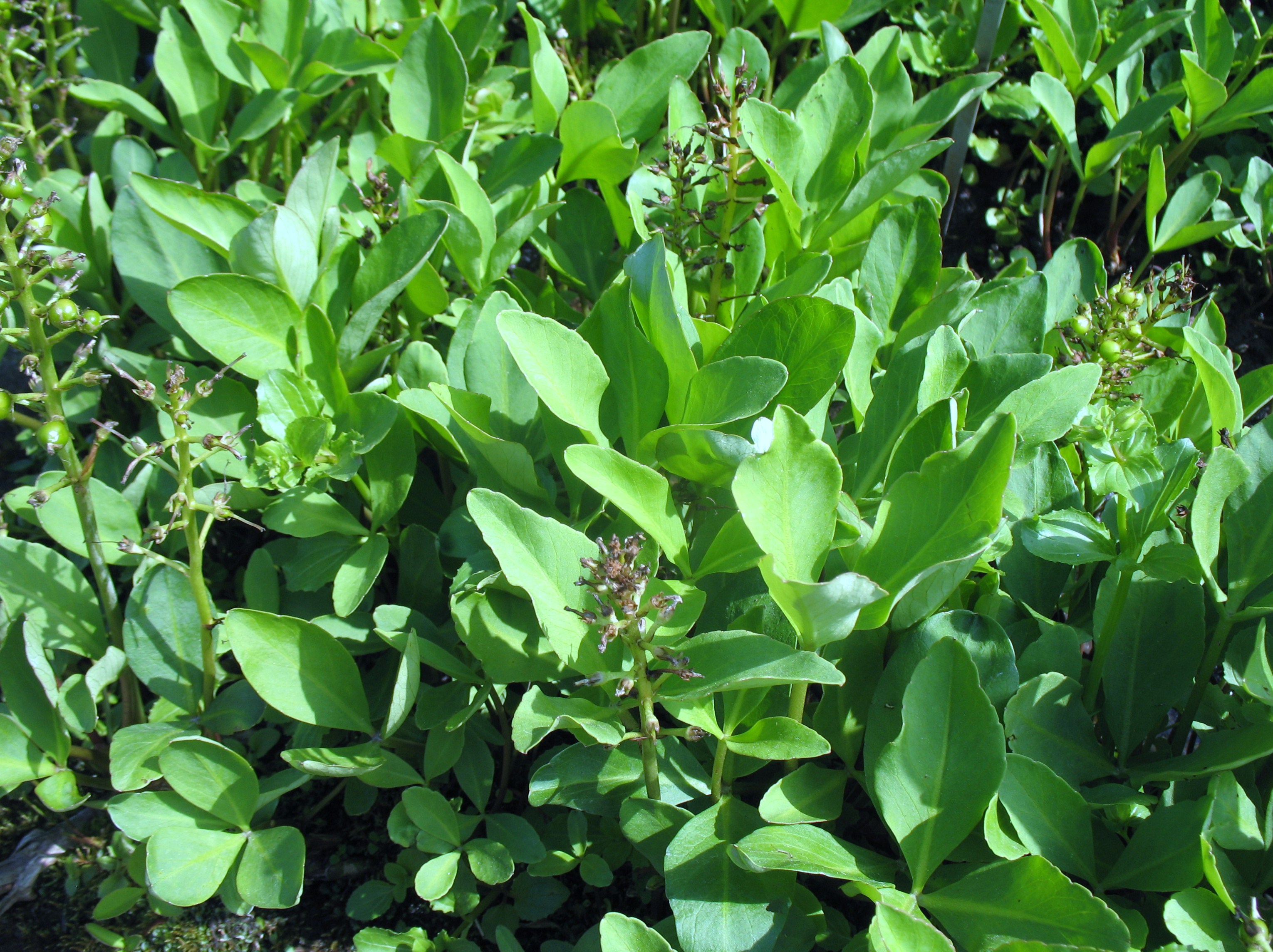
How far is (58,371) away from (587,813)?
5.17 ft

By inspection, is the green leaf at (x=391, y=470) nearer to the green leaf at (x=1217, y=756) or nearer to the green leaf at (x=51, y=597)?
the green leaf at (x=51, y=597)

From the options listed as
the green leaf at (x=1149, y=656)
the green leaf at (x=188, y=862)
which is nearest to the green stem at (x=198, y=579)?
the green leaf at (x=188, y=862)

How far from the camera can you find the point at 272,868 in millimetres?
1469

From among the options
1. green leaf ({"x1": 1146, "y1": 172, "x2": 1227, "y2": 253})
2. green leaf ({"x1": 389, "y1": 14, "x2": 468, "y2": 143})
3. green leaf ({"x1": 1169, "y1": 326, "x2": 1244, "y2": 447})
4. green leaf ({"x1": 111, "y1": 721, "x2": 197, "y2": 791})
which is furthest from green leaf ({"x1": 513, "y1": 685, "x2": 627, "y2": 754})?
green leaf ({"x1": 1146, "y1": 172, "x2": 1227, "y2": 253})

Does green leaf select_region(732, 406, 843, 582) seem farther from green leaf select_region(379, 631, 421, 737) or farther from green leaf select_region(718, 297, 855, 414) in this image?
green leaf select_region(379, 631, 421, 737)

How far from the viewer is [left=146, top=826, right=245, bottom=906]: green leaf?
1411 millimetres

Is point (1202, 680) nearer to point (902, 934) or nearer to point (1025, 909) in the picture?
point (1025, 909)

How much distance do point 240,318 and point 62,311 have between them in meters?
0.39

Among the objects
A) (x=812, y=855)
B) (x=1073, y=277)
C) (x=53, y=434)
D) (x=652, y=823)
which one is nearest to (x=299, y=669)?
(x=53, y=434)

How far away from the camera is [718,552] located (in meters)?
1.40

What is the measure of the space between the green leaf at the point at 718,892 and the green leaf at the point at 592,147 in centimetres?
128

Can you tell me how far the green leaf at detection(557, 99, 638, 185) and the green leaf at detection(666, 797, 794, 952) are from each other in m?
1.28

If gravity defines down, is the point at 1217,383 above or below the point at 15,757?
above

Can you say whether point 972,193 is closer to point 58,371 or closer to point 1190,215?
point 1190,215
